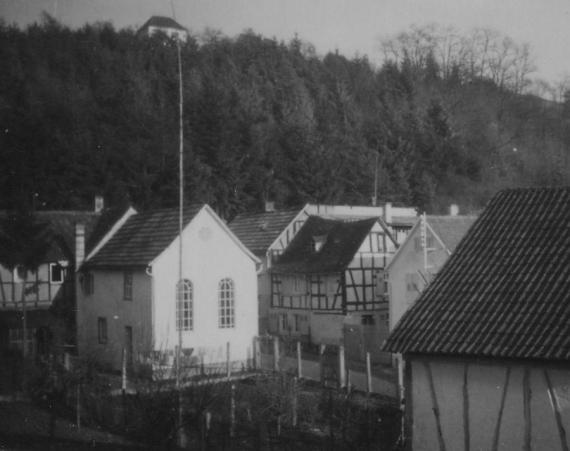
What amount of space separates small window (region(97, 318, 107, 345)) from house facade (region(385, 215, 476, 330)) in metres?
11.7

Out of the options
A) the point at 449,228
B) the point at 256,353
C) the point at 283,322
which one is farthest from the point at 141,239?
the point at 449,228

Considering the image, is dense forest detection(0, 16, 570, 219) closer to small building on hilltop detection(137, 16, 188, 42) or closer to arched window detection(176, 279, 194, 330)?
small building on hilltop detection(137, 16, 188, 42)

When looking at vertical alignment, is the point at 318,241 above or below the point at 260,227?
below

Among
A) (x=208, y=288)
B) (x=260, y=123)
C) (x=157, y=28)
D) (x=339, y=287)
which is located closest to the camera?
(x=208, y=288)

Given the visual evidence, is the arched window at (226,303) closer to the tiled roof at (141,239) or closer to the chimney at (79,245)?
the tiled roof at (141,239)

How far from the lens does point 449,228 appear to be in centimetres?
3422

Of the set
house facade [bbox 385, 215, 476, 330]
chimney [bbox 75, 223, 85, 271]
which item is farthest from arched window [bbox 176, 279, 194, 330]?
house facade [bbox 385, 215, 476, 330]

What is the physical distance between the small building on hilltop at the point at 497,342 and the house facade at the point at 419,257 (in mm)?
14765

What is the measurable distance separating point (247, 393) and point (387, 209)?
24.6 meters

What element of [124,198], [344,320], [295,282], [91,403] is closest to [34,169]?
[124,198]

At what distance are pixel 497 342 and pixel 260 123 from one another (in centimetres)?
4459

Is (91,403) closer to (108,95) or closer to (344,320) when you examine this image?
(344,320)

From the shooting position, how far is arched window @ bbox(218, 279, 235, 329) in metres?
31.9

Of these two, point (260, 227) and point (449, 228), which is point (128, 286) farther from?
point (260, 227)
